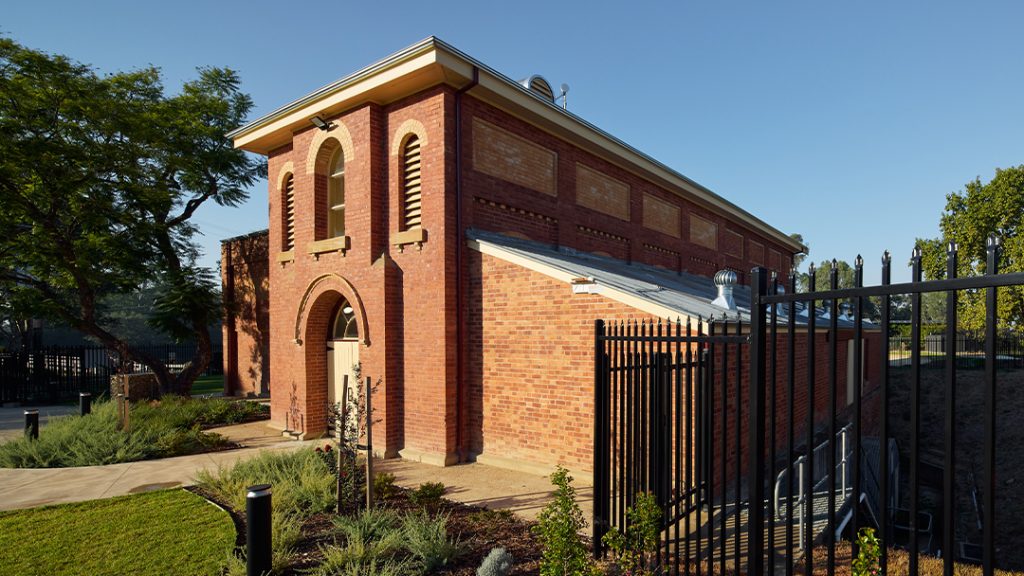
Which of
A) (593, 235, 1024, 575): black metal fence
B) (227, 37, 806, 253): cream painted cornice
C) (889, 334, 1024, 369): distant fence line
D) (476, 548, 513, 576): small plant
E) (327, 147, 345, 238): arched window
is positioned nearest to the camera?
(593, 235, 1024, 575): black metal fence

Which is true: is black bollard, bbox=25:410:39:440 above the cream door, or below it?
below

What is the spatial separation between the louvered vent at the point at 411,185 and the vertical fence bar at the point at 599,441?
17.9 ft

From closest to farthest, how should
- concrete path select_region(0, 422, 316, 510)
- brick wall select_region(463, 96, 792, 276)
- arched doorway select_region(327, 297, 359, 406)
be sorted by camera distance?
concrete path select_region(0, 422, 316, 510) → brick wall select_region(463, 96, 792, 276) → arched doorway select_region(327, 297, 359, 406)

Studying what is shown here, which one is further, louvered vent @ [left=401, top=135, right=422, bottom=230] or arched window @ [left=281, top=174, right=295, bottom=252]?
arched window @ [left=281, top=174, right=295, bottom=252]

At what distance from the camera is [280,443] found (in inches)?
415

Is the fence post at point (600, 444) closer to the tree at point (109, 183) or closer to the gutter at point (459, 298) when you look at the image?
the gutter at point (459, 298)

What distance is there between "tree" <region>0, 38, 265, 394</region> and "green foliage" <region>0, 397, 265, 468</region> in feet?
22.0

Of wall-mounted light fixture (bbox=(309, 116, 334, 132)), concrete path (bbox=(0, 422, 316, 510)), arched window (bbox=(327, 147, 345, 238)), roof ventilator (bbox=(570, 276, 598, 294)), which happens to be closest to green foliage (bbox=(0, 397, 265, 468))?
concrete path (bbox=(0, 422, 316, 510))

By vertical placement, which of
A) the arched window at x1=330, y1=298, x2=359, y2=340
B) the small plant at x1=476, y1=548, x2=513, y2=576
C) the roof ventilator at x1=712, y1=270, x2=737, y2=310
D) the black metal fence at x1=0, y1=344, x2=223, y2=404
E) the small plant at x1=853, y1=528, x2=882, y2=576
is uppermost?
the roof ventilator at x1=712, y1=270, x2=737, y2=310

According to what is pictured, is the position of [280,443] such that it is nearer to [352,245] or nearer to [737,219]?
[352,245]

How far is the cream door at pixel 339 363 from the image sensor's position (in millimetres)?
10742

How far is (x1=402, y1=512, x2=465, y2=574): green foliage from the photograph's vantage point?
191 inches

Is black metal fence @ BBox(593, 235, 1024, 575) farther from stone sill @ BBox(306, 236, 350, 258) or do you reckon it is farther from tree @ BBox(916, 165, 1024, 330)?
tree @ BBox(916, 165, 1024, 330)

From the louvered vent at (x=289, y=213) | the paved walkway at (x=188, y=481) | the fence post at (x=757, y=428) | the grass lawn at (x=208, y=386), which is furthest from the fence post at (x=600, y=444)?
the grass lawn at (x=208, y=386)
